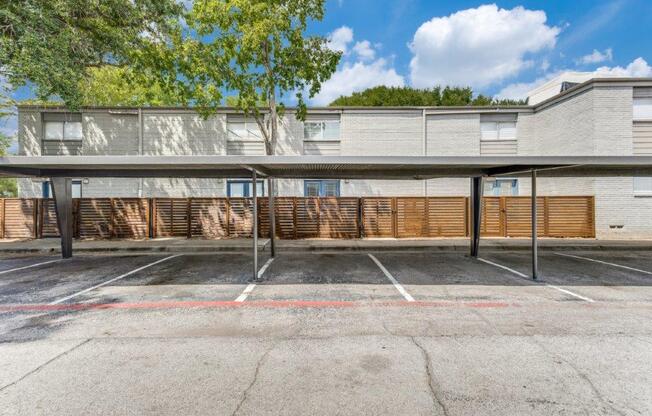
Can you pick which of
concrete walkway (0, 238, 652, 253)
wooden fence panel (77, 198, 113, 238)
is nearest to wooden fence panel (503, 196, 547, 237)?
concrete walkway (0, 238, 652, 253)

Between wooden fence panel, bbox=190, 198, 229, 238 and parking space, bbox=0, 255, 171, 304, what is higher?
wooden fence panel, bbox=190, 198, 229, 238

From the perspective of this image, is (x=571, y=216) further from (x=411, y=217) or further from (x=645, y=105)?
(x=411, y=217)

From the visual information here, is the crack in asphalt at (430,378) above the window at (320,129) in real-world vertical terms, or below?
below

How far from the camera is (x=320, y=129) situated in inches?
692

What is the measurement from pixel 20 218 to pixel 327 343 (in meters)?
18.4

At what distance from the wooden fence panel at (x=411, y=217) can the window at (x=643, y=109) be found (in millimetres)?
11305

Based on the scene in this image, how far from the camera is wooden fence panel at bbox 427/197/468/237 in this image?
48.0ft

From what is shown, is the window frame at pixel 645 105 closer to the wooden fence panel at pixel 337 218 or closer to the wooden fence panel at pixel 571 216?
the wooden fence panel at pixel 571 216

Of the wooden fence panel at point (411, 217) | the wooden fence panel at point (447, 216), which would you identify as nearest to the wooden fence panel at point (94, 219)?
the wooden fence panel at point (411, 217)

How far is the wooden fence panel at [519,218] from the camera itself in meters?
14.5

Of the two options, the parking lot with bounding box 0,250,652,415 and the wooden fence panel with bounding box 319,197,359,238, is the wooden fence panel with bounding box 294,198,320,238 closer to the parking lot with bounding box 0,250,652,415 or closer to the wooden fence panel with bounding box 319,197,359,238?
the wooden fence panel with bounding box 319,197,359,238

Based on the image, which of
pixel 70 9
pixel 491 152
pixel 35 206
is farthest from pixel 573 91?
pixel 35 206

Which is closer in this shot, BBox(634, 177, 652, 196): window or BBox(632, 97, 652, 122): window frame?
BBox(632, 97, 652, 122): window frame

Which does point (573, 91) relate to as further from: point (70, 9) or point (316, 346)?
point (70, 9)
